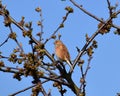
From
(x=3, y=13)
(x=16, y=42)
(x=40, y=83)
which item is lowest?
(x=40, y=83)

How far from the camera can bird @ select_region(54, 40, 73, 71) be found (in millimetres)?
5266

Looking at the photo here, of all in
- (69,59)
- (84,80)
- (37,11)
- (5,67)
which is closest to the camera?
(5,67)

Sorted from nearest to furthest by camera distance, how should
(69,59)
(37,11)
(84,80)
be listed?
(84,80), (69,59), (37,11)

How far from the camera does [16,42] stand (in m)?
4.98

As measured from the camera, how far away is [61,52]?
5.43 meters

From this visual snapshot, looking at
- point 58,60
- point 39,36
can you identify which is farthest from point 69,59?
point 39,36

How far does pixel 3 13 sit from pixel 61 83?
1286mm

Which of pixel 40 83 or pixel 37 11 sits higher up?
pixel 37 11

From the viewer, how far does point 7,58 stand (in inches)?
185

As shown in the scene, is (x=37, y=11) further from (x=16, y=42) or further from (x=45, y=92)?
(x=45, y=92)

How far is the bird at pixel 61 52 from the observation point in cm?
527

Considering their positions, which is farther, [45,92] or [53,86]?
[53,86]

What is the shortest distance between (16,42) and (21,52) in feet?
1.00

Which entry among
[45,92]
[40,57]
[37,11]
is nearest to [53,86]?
[45,92]
